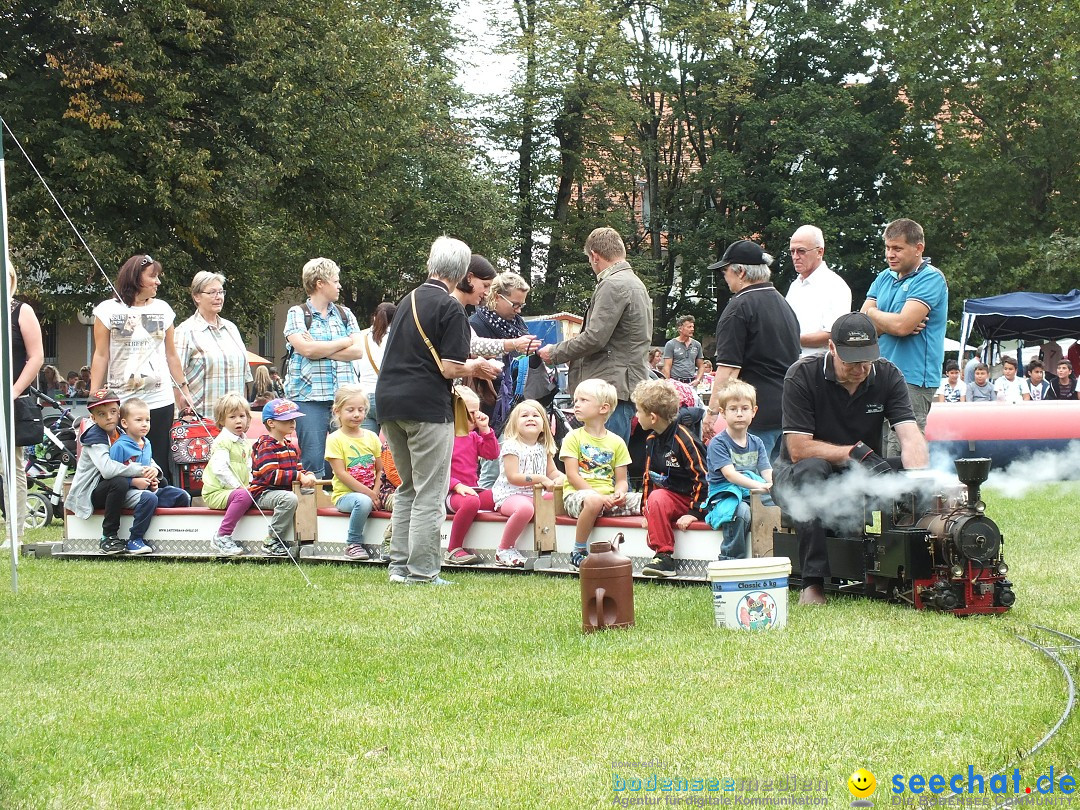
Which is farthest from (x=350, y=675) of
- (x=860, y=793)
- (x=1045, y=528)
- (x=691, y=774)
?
(x=1045, y=528)

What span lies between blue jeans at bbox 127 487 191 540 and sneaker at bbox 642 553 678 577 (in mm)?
3954

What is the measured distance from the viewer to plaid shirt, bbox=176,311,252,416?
10320 millimetres

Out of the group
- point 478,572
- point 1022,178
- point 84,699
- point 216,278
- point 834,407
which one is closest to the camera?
point 84,699

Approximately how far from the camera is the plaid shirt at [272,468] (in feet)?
31.6

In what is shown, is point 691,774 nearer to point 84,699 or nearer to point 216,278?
point 84,699

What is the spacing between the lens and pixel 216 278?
407 inches

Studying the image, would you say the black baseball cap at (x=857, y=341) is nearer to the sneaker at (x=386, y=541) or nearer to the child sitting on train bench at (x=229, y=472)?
the sneaker at (x=386, y=541)

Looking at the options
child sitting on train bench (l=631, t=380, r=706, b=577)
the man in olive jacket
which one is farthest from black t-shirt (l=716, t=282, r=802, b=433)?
the man in olive jacket

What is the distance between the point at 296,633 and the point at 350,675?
104 cm

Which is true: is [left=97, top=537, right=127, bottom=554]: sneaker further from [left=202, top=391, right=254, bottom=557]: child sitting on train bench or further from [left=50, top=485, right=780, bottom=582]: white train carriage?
[left=202, top=391, right=254, bottom=557]: child sitting on train bench

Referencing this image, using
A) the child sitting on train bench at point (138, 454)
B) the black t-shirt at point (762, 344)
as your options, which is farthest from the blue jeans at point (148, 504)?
the black t-shirt at point (762, 344)

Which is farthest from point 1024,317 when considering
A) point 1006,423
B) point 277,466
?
point 277,466

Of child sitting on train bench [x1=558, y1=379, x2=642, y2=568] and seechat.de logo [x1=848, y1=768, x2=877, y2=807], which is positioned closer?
seechat.de logo [x1=848, y1=768, x2=877, y2=807]

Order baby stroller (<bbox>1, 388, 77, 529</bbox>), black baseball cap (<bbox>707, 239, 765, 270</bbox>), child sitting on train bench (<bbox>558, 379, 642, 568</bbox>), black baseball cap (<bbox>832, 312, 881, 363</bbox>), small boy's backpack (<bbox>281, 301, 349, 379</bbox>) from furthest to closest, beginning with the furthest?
1. baby stroller (<bbox>1, 388, 77, 529</bbox>)
2. small boy's backpack (<bbox>281, 301, 349, 379</bbox>)
3. black baseball cap (<bbox>707, 239, 765, 270</bbox>)
4. child sitting on train bench (<bbox>558, 379, 642, 568</bbox>)
5. black baseball cap (<bbox>832, 312, 881, 363</bbox>)
